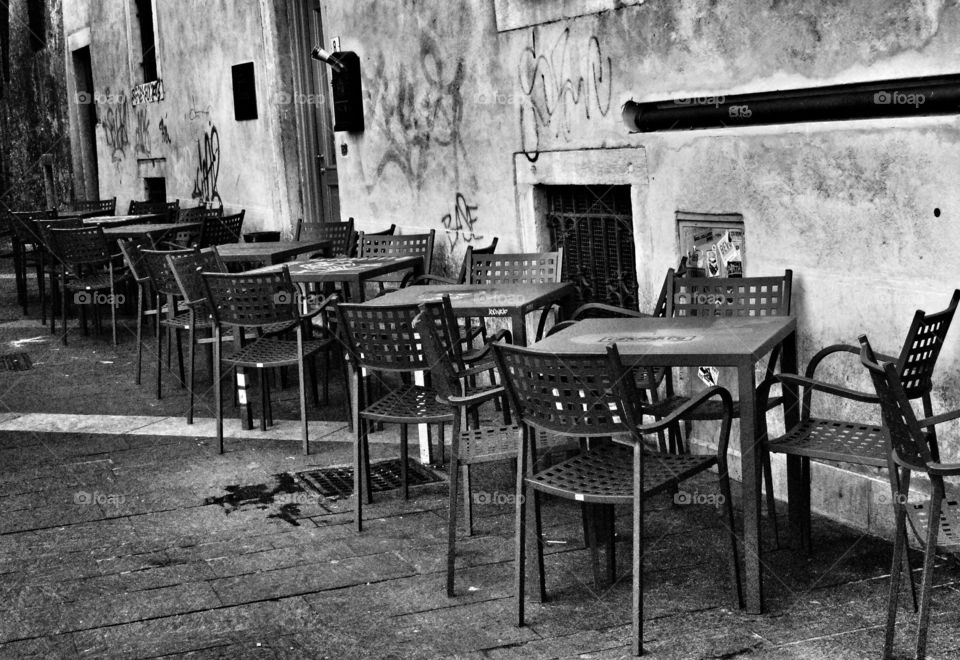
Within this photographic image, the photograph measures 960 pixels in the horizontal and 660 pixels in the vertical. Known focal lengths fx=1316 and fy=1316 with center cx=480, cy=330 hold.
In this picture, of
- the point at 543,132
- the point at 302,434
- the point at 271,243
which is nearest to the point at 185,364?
the point at 271,243

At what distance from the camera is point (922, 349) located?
463 centimetres

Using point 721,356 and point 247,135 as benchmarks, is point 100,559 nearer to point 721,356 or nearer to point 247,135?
point 721,356

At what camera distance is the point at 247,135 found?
43.9ft

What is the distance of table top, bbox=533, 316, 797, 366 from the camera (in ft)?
15.2

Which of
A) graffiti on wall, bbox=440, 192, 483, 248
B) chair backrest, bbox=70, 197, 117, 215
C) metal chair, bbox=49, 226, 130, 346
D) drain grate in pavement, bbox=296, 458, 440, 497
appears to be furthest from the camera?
chair backrest, bbox=70, 197, 117, 215

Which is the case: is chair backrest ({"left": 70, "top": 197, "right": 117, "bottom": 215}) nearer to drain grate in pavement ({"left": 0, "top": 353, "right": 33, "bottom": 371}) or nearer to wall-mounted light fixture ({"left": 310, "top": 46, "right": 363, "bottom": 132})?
drain grate in pavement ({"left": 0, "top": 353, "right": 33, "bottom": 371})

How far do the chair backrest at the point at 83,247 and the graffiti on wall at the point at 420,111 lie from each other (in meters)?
2.56

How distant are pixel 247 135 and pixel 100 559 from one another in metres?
8.39

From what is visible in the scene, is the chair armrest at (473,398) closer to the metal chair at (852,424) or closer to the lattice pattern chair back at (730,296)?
the metal chair at (852,424)

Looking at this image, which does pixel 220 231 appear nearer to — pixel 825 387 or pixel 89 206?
pixel 89 206

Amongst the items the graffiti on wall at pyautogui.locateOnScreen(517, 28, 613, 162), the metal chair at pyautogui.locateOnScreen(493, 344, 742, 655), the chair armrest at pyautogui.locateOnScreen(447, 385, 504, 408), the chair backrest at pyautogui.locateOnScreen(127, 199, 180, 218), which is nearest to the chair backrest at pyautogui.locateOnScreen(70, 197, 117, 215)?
the chair backrest at pyautogui.locateOnScreen(127, 199, 180, 218)

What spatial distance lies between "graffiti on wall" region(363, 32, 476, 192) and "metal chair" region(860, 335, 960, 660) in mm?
5223

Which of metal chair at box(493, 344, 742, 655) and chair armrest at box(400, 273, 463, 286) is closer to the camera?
metal chair at box(493, 344, 742, 655)

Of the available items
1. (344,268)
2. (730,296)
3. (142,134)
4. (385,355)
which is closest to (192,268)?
(344,268)
